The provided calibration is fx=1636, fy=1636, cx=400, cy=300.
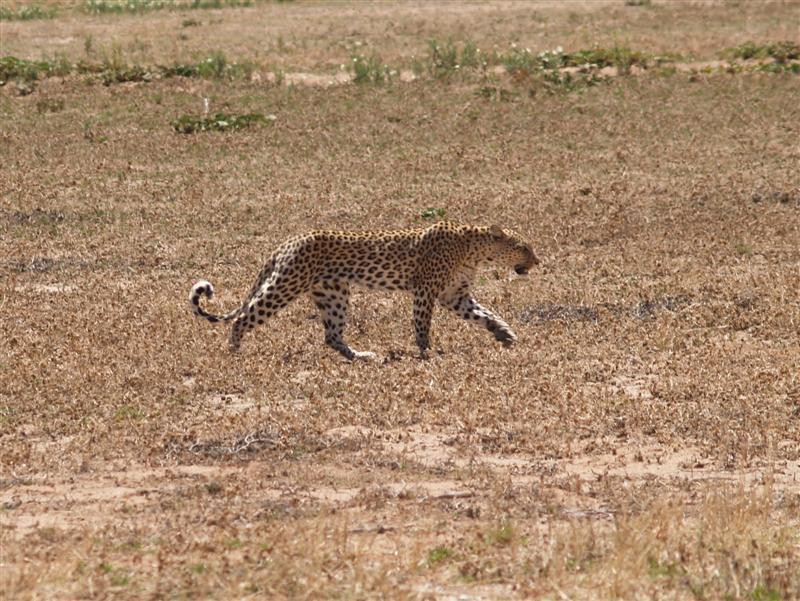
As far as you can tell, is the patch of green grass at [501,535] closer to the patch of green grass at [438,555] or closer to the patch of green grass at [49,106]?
the patch of green grass at [438,555]

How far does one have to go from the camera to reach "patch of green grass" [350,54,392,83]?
95.2ft

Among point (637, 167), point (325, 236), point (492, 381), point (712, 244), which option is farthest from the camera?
point (637, 167)

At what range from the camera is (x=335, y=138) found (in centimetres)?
2414

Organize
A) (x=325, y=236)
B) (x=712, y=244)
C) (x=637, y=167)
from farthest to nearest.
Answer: (x=637, y=167)
(x=712, y=244)
(x=325, y=236)

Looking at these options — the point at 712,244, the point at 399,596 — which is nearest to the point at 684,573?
the point at 399,596

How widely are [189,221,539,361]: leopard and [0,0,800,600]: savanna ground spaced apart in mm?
287

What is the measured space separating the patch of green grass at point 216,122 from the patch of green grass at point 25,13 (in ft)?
72.1

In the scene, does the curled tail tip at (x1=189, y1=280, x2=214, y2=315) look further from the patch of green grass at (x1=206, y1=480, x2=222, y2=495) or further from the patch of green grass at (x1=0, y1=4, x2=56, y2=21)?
the patch of green grass at (x1=0, y1=4, x2=56, y2=21)

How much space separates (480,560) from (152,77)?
72.4 ft

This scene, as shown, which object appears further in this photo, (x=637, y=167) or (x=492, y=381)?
(x=637, y=167)

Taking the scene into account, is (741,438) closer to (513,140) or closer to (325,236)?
(325,236)

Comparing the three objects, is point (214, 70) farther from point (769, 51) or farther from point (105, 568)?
point (105, 568)

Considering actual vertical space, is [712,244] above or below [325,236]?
below

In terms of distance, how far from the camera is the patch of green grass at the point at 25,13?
149ft
